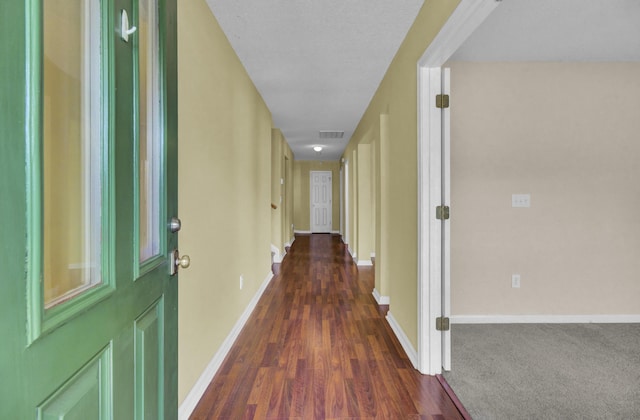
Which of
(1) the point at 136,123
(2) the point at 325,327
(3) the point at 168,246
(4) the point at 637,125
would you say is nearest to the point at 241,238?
(2) the point at 325,327

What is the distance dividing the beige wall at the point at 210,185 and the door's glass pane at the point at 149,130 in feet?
1.91

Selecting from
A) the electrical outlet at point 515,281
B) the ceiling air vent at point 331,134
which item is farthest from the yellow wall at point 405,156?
the ceiling air vent at point 331,134

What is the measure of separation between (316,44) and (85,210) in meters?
2.30

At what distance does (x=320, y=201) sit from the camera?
10188mm

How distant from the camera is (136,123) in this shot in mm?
852

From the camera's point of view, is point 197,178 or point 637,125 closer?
point 197,178

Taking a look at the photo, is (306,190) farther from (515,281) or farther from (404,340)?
(404,340)

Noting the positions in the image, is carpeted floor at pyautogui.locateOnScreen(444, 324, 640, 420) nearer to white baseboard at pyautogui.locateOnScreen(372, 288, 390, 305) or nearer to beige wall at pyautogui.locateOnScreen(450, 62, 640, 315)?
beige wall at pyautogui.locateOnScreen(450, 62, 640, 315)

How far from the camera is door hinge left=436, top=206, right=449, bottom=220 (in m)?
1.98

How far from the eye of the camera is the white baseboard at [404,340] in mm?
2134

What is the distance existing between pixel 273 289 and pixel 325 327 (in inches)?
51.9

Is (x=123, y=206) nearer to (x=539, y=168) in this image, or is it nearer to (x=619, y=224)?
(x=539, y=168)

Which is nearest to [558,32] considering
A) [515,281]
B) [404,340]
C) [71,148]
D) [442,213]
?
[442,213]

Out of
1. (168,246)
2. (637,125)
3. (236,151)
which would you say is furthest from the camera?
(637,125)
